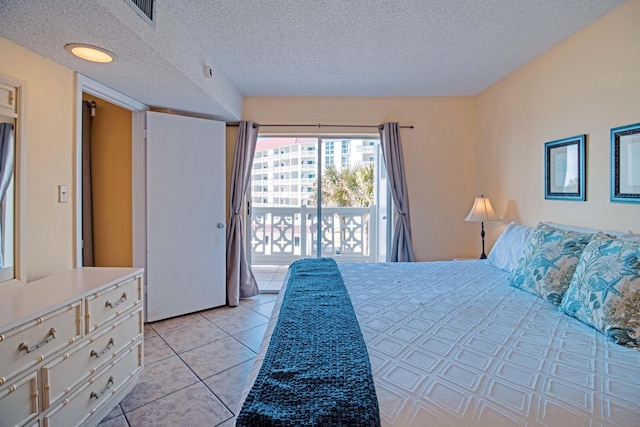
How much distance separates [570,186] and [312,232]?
3.45 metres

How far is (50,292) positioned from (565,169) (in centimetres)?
337

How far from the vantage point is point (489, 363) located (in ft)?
3.42

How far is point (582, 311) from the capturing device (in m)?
1.39

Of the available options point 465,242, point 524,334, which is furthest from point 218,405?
point 465,242

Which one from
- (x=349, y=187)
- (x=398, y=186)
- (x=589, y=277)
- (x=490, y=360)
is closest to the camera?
(x=490, y=360)

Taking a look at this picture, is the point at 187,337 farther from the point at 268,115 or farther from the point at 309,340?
the point at 268,115

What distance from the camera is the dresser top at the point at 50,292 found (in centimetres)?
122

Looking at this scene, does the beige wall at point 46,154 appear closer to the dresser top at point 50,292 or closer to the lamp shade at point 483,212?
the dresser top at point 50,292

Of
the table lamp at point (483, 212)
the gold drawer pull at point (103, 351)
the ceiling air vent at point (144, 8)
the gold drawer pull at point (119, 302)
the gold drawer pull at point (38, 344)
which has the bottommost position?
the gold drawer pull at point (103, 351)

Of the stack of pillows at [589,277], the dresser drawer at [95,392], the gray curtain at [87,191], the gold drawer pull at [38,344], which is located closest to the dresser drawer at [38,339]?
A: the gold drawer pull at [38,344]

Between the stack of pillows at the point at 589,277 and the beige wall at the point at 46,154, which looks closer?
the stack of pillows at the point at 589,277

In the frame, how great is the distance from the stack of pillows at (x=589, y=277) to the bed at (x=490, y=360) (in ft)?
0.06

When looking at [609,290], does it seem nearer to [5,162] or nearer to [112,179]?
[5,162]

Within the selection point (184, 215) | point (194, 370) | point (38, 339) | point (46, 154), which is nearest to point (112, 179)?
point (184, 215)
